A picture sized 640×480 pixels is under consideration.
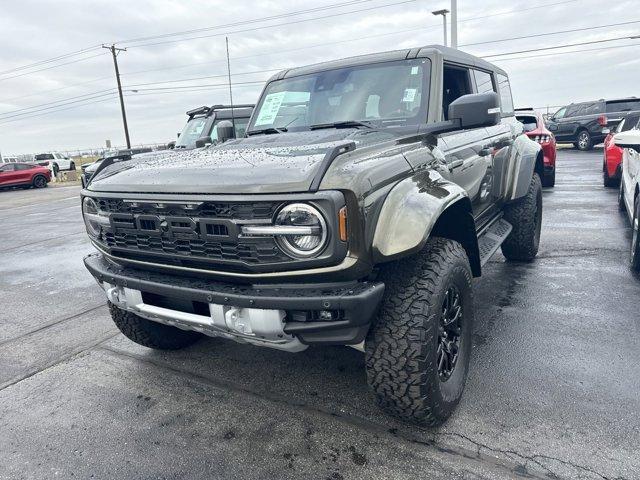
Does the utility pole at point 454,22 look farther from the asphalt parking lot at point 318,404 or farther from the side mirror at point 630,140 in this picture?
the asphalt parking lot at point 318,404

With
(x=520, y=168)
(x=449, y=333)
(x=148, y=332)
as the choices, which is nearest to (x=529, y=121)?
(x=520, y=168)

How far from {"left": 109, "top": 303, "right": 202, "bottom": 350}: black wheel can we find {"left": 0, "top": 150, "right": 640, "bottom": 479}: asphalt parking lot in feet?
0.30

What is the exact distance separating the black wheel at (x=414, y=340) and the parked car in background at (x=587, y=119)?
54.7ft

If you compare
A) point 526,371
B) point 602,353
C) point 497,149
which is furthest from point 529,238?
point 526,371

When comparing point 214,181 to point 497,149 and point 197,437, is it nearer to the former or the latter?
point 197,437

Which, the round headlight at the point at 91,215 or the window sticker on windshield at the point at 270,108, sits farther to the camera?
the window sticker on windshield at the point at 270,108

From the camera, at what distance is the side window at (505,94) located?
4534mm

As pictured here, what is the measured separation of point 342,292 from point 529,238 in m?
3.52

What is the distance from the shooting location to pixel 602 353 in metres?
3.01

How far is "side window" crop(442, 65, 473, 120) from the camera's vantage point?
3115 millimetres

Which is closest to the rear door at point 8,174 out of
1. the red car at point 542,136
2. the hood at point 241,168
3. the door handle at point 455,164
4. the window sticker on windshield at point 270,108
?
the red car at point 542,136

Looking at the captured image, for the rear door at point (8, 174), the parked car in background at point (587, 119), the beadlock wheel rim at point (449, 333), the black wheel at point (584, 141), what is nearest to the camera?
the beadlock wheel rim at point (449, 333)

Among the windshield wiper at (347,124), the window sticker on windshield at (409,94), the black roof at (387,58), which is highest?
the black roof at (387,58)

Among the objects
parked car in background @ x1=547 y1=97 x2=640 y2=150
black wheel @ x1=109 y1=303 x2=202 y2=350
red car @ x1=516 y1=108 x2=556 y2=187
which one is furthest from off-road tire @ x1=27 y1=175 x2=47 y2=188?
black wheel @ x1=109 y1=303 x2=202 y2=350
